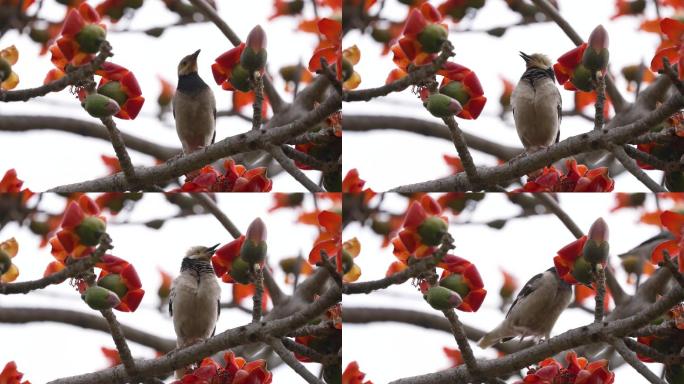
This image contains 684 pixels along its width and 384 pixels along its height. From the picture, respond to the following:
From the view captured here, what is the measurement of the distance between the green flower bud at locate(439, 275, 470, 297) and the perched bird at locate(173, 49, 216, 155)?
631mm

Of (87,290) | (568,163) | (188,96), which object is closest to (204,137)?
(188,96)

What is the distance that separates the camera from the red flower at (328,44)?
2252 millimetres

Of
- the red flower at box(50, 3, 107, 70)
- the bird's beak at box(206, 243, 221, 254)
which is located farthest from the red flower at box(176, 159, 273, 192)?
the red flower at box(50, 3, 107, 70)

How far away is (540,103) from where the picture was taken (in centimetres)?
224

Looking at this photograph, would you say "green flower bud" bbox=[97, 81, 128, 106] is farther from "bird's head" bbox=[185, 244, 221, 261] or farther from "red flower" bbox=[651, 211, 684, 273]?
"red flower" bbox=[651, 211, 684, 273]

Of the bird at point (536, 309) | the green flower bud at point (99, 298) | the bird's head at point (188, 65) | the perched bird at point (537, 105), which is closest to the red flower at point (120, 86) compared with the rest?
the bird's head at point (188, 65)

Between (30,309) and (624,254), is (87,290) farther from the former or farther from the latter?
(624,254)

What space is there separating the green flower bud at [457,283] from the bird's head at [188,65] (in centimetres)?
77

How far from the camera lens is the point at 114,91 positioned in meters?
2.15

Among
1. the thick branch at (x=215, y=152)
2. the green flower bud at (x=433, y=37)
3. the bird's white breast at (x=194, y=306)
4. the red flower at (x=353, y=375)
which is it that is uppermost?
the green flower bud at (x=433, y=37)

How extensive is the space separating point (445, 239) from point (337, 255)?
1.34 feet

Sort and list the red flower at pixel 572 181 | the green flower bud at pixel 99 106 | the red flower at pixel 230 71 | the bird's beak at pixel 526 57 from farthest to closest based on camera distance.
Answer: the bird's beak at pixel 526 57
the red flower at pixel 572 181
the red flower at pixel 230 71
the green flower bud at pixel 99 106

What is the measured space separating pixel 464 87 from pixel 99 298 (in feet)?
2.97

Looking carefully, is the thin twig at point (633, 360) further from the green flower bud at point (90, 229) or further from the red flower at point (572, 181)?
the green flower bud at point (90, 229)
